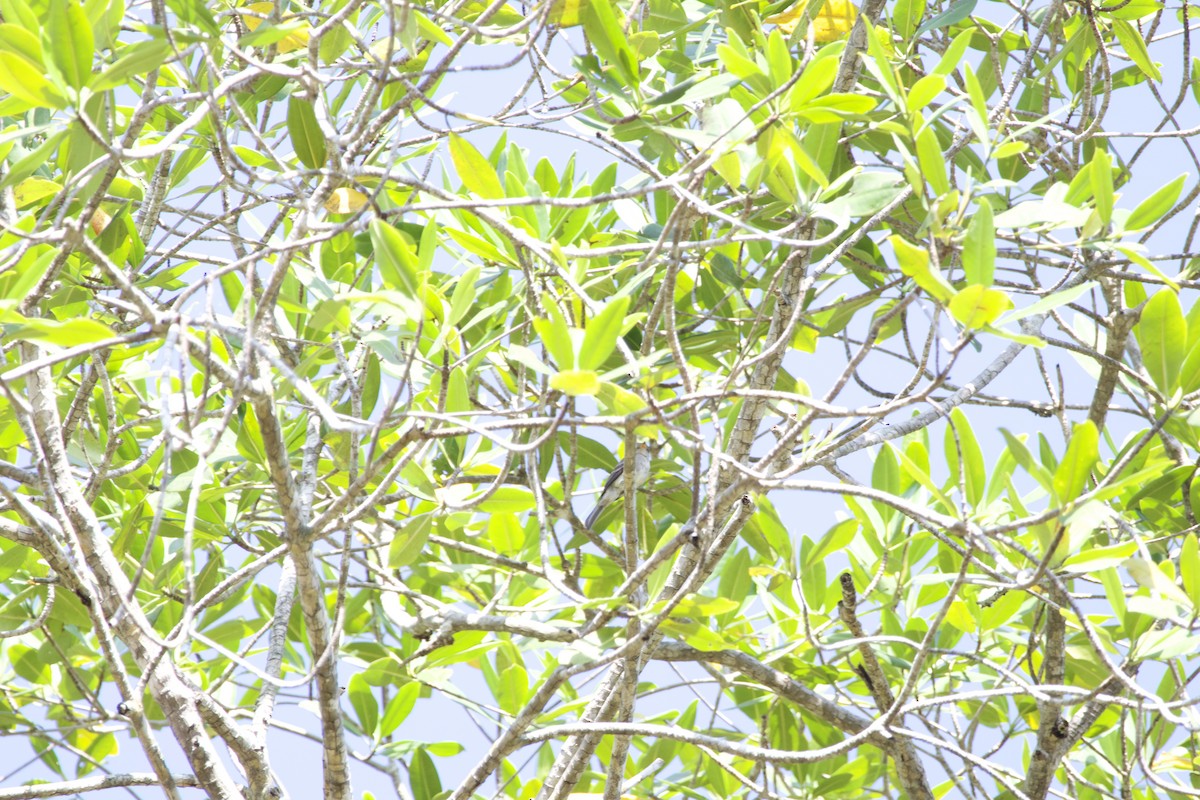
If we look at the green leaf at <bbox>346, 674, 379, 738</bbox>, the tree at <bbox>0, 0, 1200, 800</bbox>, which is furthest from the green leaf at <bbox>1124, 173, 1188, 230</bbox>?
the green leaf at <bbox>346, 674, 379, 738</bbox>

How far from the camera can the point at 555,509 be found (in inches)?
61.1

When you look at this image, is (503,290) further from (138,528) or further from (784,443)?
(138,528)

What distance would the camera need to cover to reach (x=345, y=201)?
1436mm

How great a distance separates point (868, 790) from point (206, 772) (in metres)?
1.14

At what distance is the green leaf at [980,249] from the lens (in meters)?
0.86

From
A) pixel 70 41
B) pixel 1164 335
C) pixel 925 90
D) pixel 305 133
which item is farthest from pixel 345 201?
pixel 1164 335

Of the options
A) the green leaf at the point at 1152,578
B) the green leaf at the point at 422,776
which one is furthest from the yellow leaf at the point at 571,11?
the green leaf at the point at 422,776

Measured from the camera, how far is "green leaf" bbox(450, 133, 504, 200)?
1162mm

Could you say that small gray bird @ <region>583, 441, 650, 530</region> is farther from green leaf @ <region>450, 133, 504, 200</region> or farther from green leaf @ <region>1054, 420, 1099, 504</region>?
green leaf @ <region>1054, 420, 1099, 504</region>

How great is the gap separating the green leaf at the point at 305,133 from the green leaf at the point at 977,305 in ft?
2.32

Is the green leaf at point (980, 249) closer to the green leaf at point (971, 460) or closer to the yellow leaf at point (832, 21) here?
the green leaf at point (971, 460)

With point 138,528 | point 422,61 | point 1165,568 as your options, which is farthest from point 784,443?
point 138,528

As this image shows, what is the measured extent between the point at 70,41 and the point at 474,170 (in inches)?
15.9

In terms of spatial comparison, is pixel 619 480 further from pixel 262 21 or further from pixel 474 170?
pixel 262 21
